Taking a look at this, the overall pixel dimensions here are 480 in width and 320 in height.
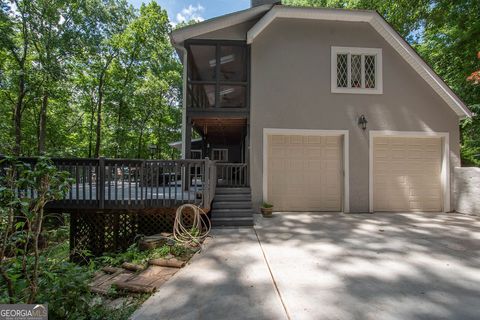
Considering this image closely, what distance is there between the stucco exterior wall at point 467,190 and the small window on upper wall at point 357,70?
3.44m

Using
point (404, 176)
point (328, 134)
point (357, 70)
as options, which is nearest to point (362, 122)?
point (328, 134)

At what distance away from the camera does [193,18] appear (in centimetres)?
2066

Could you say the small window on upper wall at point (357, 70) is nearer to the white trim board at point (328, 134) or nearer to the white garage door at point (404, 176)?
the white trim board at point (328, 134)

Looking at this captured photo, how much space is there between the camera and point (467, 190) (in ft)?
22.0

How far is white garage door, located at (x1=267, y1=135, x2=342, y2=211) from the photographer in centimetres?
695

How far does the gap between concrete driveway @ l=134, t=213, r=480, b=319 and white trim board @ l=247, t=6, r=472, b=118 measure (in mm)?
3972

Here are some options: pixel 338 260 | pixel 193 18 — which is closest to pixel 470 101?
pixel 338 260

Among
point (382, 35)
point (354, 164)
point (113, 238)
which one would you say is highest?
point (382, 35)

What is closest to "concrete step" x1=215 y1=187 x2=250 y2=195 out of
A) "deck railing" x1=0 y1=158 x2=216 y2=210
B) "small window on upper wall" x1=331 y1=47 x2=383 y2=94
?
"deck railing" x1=0 y1=158 x2=216 y2=210

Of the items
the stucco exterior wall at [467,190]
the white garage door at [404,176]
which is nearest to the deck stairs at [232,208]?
the white garage door at [404,176]

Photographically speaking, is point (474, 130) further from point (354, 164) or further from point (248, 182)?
point (248, 182)

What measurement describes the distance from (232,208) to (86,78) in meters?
14.6

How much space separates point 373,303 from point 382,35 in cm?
782
